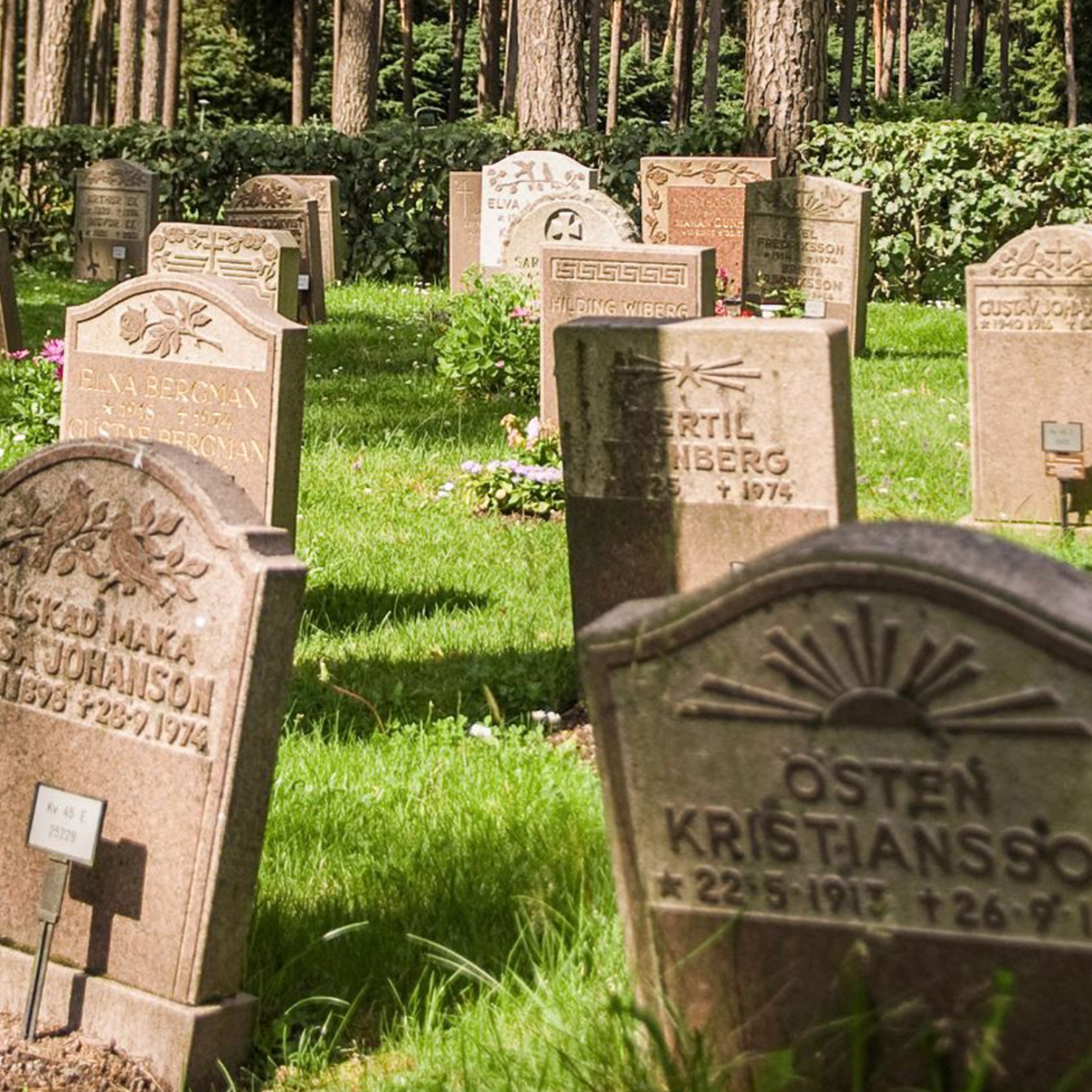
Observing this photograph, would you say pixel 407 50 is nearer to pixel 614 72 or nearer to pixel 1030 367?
pixel 614 72

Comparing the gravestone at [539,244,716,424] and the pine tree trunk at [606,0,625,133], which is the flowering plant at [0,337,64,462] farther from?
the pine tree trunk at [606,0,625,133]

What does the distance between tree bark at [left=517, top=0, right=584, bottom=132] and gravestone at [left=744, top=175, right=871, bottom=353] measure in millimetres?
7575

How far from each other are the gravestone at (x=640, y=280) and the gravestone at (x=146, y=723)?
211 inches

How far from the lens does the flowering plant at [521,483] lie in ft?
30.8

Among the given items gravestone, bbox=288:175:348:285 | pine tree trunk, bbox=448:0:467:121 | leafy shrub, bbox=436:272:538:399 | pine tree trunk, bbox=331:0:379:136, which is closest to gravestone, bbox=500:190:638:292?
leafy shrub, bbox=436:272:538:399

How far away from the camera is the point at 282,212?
59.2ft

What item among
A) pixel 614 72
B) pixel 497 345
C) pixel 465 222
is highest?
pixel 614 72

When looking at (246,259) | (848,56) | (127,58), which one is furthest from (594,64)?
(246,259)

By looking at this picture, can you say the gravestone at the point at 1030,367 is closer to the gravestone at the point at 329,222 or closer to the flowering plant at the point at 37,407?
the flowering plant at the point at 37,407

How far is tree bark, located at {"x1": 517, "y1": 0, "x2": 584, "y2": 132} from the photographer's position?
2278cm

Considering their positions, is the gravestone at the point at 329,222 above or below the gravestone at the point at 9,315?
above

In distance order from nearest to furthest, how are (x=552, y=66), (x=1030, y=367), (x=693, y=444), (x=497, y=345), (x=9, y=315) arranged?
(x=693, y=444)
(x=1030, y=367)
(x=497, y=345)
(x=9, y=315)
(x=552, y=66)

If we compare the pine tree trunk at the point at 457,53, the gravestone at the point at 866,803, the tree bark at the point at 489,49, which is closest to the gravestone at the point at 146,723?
the gravestone at the point at 866,803

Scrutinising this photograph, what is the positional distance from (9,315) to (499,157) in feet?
29.4
